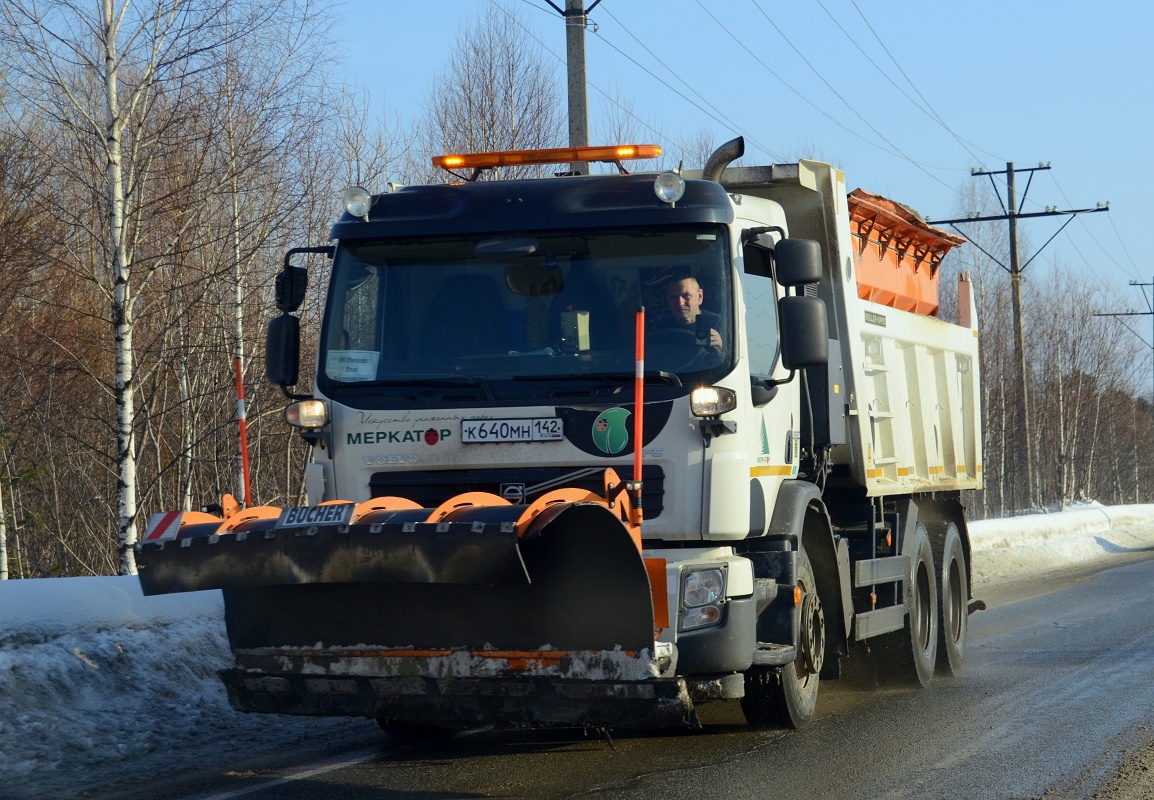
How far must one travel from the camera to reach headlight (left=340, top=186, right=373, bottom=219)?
638 centimetres

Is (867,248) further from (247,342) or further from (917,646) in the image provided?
(247,342)

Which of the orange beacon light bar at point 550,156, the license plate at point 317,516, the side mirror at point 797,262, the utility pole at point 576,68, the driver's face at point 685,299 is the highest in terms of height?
the utility pole at point 576,68

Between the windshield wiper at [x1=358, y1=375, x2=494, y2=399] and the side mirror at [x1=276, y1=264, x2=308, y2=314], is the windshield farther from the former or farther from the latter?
the side mirror at [x1=276, y1=264, x2=308, y2=314]

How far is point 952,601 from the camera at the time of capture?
395 inches

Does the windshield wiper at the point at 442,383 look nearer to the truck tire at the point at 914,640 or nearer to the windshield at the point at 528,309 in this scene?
the windshield at the point at 528,309

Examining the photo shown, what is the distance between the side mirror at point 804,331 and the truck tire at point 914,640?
→ 125 inches

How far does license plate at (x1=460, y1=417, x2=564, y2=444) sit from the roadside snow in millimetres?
1910

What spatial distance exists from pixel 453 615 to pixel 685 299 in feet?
6.09

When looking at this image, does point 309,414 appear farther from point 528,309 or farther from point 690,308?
point 690,308

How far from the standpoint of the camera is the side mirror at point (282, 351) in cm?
676

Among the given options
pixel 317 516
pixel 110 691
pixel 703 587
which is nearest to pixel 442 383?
pixel 317 516

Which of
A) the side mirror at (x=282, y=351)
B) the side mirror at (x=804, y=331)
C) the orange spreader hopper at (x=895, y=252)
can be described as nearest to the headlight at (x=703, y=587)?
the side mirror at (x=804, y=331)

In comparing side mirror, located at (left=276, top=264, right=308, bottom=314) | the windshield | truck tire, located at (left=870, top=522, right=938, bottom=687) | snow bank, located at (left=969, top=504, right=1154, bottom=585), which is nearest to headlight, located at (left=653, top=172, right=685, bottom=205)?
the windshield

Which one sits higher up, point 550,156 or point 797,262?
point 550,156
